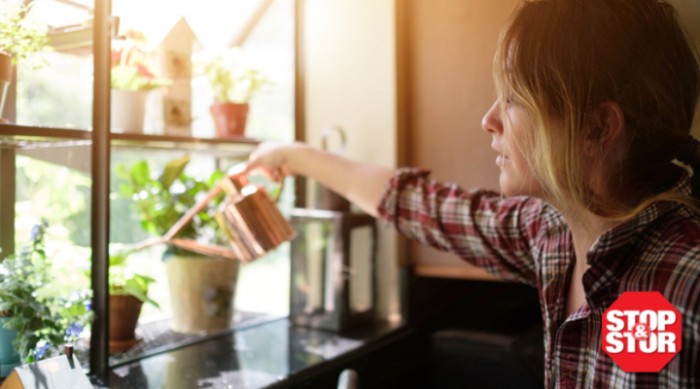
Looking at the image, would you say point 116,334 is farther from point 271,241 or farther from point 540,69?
point 540,69

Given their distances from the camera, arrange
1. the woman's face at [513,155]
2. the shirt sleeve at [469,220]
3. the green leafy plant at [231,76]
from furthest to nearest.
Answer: the green leafy plant at [231,76]
the shirt sleeve at [469,220]
the woman's face at [513,155]

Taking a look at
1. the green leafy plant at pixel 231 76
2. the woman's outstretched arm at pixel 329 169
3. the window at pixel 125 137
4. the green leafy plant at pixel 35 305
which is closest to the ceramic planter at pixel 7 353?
the green leafy plant at pixel 35 305

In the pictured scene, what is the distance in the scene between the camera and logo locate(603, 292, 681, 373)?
0.72 meters

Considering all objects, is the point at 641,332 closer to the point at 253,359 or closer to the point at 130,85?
the point at 253,359

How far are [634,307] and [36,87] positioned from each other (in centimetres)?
92

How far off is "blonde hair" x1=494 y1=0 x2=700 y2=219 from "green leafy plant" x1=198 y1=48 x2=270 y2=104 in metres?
0.68

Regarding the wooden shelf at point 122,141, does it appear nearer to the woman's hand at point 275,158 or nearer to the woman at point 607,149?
the woman's hand at point 275,158

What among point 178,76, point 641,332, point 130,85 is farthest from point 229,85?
point 641,332

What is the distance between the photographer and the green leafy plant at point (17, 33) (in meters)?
0.90

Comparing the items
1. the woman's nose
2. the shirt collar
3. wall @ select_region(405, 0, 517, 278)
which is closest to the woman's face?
the woman's nose

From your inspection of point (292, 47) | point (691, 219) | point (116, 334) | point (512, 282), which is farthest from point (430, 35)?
point (116, 334)

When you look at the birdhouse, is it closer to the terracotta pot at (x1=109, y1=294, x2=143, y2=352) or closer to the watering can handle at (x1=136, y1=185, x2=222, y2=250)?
the watering can handle at (x1=136, y1=185, x2=222, y2=250)

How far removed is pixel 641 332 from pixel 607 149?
227 millimetres

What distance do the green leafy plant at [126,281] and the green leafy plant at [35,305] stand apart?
5.7 inches
